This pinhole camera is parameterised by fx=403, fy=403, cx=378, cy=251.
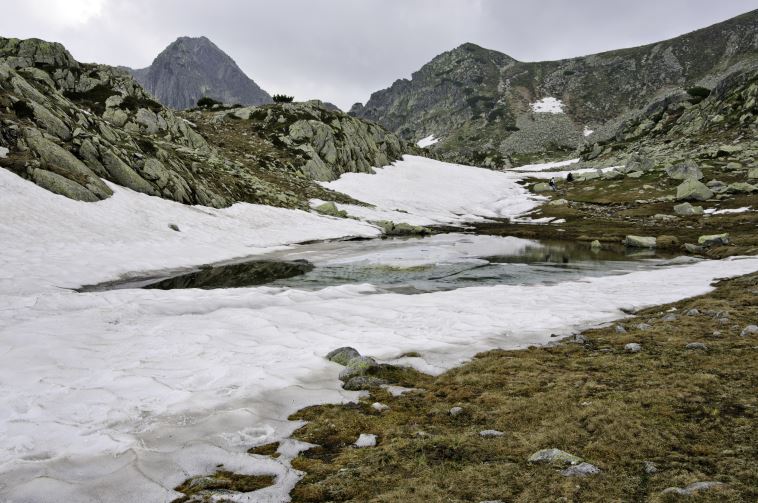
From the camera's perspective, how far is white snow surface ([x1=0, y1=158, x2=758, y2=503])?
6430 mm

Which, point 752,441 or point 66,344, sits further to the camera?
point 66,344

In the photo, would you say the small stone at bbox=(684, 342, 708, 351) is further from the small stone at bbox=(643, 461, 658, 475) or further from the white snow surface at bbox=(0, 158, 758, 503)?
the small stone at bbox=(643, 461, 658, 475)

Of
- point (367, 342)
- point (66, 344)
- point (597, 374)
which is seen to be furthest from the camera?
point (367, 342)

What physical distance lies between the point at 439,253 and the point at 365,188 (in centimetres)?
4105

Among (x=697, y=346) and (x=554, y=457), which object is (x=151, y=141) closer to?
(x=554, y=457)

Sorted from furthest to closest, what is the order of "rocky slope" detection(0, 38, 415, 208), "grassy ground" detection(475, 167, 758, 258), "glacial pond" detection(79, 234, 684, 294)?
"grassy ground" detection(475, 167, 758, 258), "rocky slope" detection(0, 38, 415, 208), "glacial pond" detection(79, 234, 684, 294)

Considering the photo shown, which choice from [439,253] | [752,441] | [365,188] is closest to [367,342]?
[752,441]

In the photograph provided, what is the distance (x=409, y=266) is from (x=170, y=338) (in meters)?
17.4

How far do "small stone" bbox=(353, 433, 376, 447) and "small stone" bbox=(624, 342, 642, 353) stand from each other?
804 centimetres

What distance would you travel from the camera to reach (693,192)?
56594 millimetres

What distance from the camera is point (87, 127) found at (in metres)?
34.7

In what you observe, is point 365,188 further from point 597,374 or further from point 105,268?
point 597,374

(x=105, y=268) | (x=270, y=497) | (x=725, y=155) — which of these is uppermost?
(x=725, y=155)

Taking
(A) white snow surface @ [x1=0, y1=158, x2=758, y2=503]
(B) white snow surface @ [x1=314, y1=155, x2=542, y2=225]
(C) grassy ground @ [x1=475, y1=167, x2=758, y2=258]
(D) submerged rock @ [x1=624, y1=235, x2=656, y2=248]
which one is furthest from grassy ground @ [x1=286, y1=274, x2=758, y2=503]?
(B) white snow surface @ [x1=314, y1=155, x2=542, y2=225]
